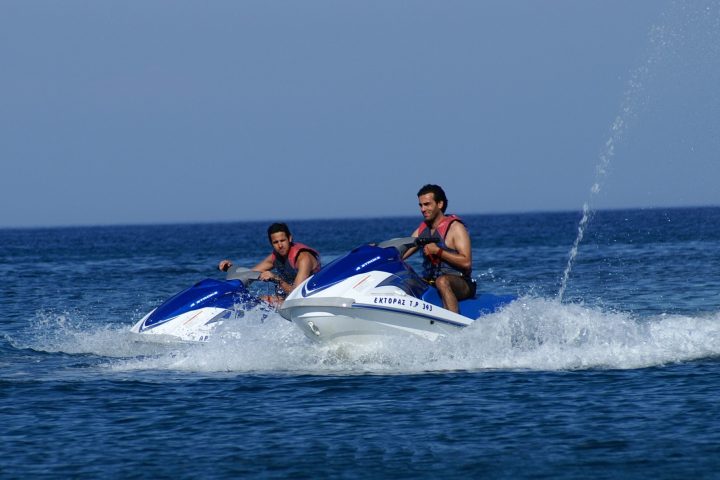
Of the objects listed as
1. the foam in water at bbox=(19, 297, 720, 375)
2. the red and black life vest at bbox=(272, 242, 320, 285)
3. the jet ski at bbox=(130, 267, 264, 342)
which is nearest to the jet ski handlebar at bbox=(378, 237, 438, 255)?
the foam in water at bbox=(19, 297, 720, 375)

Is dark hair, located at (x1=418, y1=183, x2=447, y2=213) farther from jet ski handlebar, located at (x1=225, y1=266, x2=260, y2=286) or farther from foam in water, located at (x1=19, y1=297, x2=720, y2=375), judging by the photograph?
jet ski handlebar, located at (x1=225, y1=266, x2=260, y2=286)

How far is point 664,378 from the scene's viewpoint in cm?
1019

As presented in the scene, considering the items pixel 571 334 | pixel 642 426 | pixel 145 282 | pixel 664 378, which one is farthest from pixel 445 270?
pixel 145 282

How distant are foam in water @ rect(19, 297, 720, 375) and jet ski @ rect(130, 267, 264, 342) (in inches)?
7.3

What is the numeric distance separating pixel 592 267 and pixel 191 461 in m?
23.4

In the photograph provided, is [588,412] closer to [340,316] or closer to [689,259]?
[340,316]

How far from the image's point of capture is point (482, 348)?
11.1 meters

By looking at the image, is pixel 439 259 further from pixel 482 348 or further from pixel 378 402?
pixel 378 402

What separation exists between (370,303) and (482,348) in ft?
4.24

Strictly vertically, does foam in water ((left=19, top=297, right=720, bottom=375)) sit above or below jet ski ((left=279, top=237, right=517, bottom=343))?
below

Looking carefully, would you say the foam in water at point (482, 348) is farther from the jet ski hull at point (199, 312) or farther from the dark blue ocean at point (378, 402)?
the jet ski hull at point (199, 312)

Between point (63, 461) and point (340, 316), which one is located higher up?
point (340, 316)

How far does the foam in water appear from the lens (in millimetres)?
10977

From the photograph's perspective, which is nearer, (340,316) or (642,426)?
(642,426)
